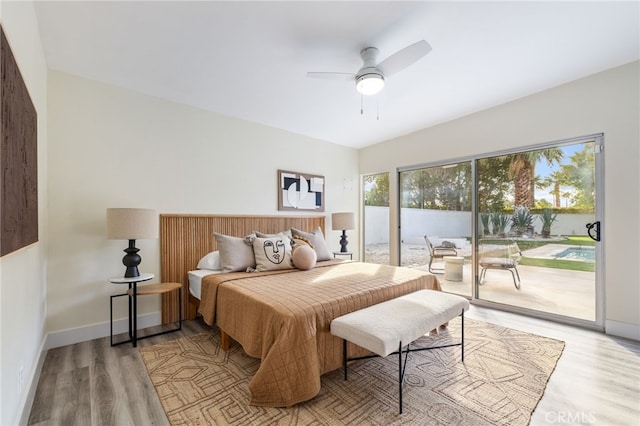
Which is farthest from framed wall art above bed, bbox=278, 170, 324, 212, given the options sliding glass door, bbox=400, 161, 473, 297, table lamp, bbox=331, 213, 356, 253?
sliding glass door, bbox=400, 161, 473, 297

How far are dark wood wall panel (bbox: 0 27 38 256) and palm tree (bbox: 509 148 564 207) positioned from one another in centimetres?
447

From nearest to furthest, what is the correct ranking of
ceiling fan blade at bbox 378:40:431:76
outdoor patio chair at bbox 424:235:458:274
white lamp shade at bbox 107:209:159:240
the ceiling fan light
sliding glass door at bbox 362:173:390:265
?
1. ceiling fan blade at bbox 378:40:431:76
2. the ceiling fan light
3. white lamp shade at bbox 107:209:159:240
4. outdoor patio chair at bbox 424:235:458:274
5. sliding glass door at bbox 362:173:390:265

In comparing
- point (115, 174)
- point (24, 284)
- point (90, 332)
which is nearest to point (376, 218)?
point (115, 174)

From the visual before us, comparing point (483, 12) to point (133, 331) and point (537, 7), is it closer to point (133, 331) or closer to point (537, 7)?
point (537, 7)

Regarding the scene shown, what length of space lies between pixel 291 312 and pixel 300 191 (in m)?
2.93

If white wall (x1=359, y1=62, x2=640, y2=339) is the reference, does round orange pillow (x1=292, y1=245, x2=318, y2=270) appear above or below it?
below

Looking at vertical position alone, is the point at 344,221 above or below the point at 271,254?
above

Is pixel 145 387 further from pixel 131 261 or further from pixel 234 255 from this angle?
pixel 234 255

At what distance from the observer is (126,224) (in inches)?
96.3

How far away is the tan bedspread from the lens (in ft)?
5.58

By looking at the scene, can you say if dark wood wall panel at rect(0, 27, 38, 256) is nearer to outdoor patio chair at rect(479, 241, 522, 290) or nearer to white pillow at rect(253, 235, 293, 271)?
white pillow at rect(253, 235, 293, 271)

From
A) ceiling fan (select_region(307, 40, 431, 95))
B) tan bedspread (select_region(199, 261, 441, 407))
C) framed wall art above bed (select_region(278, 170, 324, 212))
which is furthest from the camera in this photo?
framed wall art above bed (select_region(278, 170, 324, 212))

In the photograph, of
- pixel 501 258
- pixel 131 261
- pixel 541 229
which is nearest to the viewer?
pixel 131 261

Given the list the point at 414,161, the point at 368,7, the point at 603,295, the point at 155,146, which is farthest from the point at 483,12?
the point at 155,146
